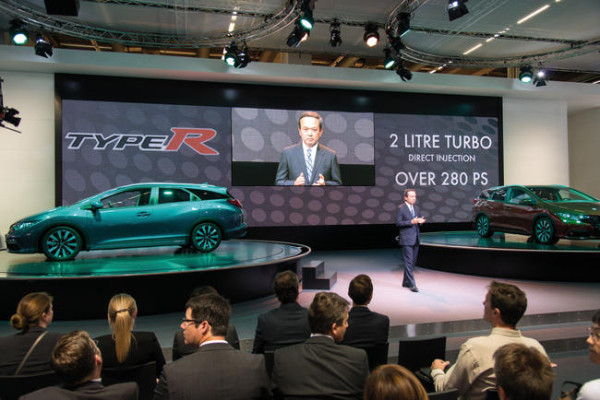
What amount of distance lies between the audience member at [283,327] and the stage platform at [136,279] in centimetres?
258

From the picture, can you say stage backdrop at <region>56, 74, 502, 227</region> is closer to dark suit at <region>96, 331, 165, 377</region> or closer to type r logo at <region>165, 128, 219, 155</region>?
type r logo at <region>165, 128, 219, 155</region>

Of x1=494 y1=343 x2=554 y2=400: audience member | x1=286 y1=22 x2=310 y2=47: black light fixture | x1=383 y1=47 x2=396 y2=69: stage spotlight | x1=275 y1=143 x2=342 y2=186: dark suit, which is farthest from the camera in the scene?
x1=275 y1=143 x2=342 y2=186: dark suit

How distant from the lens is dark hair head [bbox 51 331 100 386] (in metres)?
1.59

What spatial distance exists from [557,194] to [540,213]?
0.69 m

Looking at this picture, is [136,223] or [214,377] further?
[136,223]

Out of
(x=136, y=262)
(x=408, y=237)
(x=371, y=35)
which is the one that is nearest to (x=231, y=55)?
(x=371, y=35)

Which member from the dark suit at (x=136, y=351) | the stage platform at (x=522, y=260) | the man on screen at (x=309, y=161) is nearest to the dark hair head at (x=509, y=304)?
the dark suit at (x=136, y=351)

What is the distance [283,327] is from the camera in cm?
269

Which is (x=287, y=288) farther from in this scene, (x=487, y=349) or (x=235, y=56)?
(x=235, y=56)

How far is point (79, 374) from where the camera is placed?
1.60 m

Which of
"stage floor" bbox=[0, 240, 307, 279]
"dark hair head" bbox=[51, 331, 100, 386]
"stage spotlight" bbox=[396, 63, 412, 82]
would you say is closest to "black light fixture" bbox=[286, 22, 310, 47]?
"stage spotlight" bbox=[396, 63, 412, 82]

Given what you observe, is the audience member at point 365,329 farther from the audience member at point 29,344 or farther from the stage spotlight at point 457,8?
the stage spotlight at point 457,8

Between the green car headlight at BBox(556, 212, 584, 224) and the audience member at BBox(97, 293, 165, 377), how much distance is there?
6975mm

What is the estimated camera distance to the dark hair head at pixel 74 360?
1.59 metres
